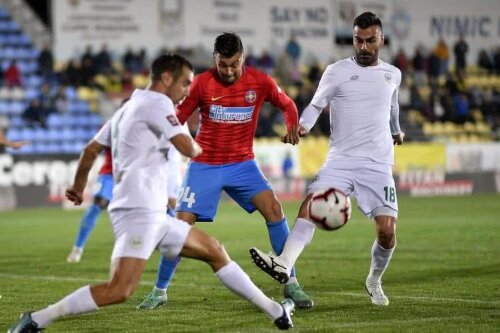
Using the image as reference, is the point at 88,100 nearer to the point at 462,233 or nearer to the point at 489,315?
the point at 462,233

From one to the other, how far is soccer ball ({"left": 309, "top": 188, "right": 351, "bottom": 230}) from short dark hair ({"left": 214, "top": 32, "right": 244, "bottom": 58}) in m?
1.40

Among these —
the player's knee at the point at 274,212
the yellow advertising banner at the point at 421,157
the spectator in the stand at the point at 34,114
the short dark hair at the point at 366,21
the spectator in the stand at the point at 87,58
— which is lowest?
the yellow advertising banner at the point at 421,157

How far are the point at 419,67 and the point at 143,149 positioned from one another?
99.2 feet

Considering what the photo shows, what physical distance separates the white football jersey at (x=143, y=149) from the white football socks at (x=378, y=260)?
99.6 inches

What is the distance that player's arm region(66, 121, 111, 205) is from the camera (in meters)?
7.16

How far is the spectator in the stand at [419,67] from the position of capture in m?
36.2

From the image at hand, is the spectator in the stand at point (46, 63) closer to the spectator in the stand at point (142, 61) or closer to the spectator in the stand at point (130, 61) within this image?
the spectator in the stand at point (130, 61)

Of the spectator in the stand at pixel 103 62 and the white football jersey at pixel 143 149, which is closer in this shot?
the white football jersey at pixel 143 149

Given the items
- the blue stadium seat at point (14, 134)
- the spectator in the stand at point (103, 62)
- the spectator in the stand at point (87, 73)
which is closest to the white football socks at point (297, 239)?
the blue stadium seat at point (14, 134)

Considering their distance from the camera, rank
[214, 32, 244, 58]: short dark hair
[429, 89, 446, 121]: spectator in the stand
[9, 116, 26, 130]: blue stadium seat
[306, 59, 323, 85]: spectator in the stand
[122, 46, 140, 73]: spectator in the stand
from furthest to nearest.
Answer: [429, 89, 446, 121]: spectator in the stand, [306, 59, 323, 85]: spectator in the stand, [122, 46, 140, 73]: spectator in the stand, [9, 116, 26, 130]: blue stadium seat, [214, 32, 244, 58]: short dark hair

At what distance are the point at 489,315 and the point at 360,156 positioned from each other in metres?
1.71

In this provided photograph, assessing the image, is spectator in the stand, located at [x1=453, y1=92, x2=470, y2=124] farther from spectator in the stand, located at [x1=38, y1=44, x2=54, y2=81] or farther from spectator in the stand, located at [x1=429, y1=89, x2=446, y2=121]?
spectator in the stand, located at [x1=38, y1=44, x2=54, y2=81]

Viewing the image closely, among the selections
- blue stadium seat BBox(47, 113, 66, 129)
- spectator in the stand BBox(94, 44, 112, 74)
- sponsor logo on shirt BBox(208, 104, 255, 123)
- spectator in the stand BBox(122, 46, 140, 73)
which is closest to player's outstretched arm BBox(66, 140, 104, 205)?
sponsor logo on shirt BBox(208, 104, 255, 123)

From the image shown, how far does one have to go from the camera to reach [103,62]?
3056 cm
